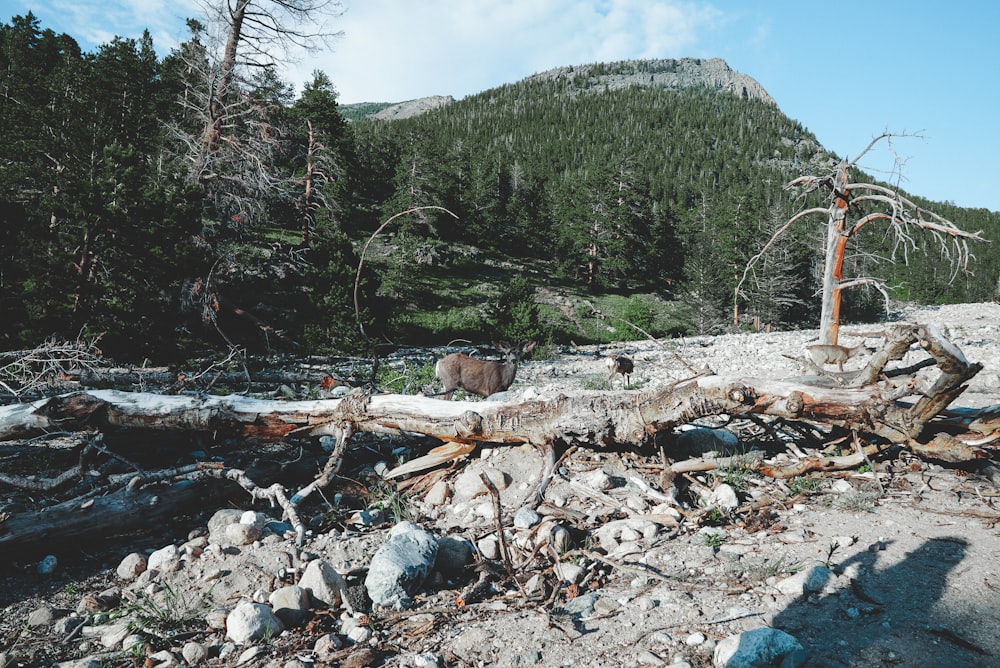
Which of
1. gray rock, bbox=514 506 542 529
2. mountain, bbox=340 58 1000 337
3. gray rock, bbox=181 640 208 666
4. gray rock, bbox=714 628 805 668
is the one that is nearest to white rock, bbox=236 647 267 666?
gray rock, bbox=181 640 208 666

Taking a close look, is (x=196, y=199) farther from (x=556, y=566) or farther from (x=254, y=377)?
(x=556, y=566)

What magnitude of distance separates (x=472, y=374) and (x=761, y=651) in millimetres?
6100

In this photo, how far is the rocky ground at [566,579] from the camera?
2.40 meters

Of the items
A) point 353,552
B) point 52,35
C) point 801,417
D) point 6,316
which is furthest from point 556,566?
point 52,35

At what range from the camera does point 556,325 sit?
31.9 m

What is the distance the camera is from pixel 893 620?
2.36 meters

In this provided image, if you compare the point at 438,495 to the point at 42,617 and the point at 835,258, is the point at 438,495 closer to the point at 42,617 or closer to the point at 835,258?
the point at 42,617

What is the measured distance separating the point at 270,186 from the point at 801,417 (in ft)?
42.8

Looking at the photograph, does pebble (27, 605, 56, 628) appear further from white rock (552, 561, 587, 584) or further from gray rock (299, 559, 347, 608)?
white rock (552, 561, 587, 584)

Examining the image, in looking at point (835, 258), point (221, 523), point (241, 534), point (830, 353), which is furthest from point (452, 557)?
point (835, 258)

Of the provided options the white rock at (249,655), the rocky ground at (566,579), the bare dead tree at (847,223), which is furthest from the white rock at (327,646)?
the bare dead tree at (847,223)

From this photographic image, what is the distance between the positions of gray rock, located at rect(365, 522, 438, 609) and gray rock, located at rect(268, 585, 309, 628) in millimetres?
369

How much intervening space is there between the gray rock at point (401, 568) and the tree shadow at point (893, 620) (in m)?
1.96

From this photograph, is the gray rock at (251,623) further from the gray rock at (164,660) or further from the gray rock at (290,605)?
the gray rock at (164,660)
